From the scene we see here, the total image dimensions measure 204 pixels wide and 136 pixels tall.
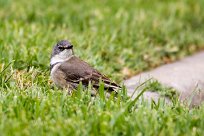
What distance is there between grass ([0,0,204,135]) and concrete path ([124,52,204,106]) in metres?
0.23

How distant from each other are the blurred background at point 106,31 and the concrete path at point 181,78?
0.83ft

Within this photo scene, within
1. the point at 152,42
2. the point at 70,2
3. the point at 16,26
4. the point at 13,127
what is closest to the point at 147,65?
the point at 152,42

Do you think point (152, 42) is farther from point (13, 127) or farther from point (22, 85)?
point (13, 127)

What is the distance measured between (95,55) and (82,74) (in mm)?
1663

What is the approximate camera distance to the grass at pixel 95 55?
5.43 metres

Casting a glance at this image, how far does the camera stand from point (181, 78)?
8320 mm

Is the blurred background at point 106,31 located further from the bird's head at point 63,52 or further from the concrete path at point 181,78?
the bird's head at point 63,52

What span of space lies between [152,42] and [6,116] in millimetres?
4749

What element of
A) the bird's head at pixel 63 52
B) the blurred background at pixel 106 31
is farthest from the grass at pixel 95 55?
the bird's head at pixel 63 52

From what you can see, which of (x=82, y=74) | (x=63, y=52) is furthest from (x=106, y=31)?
(x=82, y=74)

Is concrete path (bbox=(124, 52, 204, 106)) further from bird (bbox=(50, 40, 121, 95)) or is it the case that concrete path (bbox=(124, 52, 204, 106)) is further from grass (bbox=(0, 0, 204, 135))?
bird (bbox=(50, 40, 121, 95))

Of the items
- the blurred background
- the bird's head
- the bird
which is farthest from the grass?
the bird's head

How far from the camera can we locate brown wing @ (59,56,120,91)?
6.73 metres

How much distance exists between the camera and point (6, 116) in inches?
217
